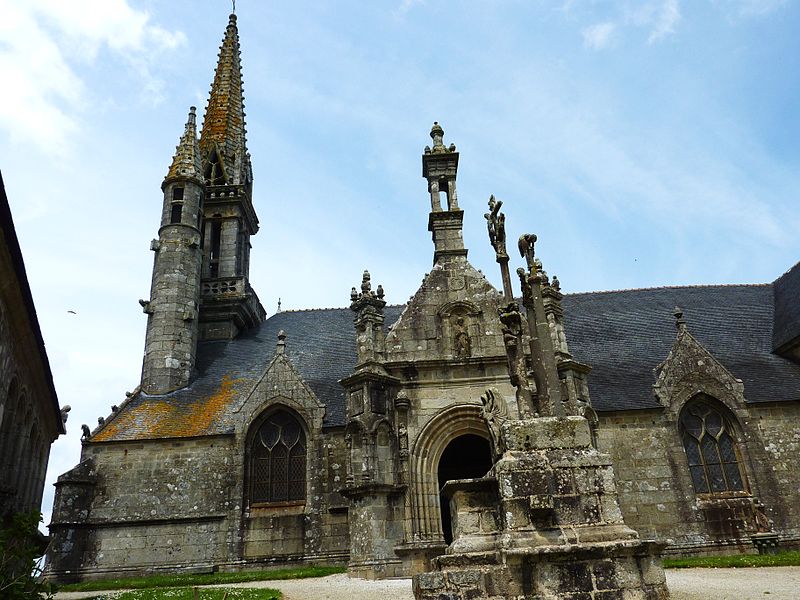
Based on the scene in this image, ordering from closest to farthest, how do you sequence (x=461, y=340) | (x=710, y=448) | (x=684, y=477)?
(x=461, y=340) → (x=684, y=477) → (x=710, y=448)

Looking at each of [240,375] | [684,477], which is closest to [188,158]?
[240,375]

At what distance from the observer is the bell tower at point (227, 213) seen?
20891 mm

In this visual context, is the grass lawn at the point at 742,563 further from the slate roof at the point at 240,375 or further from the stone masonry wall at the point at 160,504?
the stone masonry wall at the point at 160,504

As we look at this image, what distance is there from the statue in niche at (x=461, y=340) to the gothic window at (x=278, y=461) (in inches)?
205

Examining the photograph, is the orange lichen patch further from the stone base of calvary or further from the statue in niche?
the stone base of calvary

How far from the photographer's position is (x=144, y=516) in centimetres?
1538

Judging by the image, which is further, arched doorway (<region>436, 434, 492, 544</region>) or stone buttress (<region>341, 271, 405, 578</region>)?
arched doorway (<region>436, 434, 492, 544</region>)

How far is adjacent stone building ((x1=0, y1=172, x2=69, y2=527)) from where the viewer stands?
9820 millimetres

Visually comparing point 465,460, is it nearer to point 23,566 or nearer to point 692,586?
point 692,586

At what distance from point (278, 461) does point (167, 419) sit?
133 inches

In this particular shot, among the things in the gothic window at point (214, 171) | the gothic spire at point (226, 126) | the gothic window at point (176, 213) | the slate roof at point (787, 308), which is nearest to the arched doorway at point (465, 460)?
the slate roof at point (787, 308)

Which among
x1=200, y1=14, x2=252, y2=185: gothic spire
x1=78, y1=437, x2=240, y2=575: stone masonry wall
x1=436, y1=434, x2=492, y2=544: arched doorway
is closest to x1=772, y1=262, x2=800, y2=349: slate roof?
x1=436, y1=434, x2=492, y2=544: arched doorway

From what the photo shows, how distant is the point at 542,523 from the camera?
232 inches

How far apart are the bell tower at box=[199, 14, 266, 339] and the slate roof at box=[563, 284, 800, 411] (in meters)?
11.1
